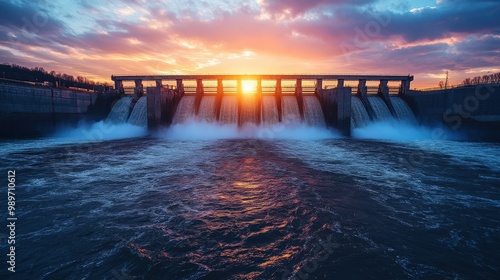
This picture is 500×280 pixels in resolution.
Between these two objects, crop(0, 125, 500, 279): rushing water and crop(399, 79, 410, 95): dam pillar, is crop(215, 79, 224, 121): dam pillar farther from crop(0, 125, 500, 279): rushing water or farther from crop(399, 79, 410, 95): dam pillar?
crop(399, 79, 410, 95): dam pillar

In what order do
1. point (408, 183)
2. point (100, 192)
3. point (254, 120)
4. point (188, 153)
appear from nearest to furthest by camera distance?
point (100, 192) → point (408, 183) → point (188, 153) → point (254, 120)

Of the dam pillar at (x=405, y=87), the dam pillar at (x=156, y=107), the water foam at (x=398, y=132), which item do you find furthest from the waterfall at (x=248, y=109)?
the dam pillar at (x=405, y=87)

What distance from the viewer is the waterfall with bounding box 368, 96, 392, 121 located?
2897 centimetres

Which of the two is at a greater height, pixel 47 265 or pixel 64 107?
pixel 64 107

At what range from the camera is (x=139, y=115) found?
28422mm

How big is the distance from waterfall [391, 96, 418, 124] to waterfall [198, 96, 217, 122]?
891 inches

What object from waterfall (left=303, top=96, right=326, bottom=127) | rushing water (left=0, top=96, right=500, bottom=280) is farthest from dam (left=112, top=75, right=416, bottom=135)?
rushing water (left=0, top=96, right=500, bottom=280)

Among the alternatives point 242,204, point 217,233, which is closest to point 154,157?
point 242,204

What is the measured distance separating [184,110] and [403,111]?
27142mm

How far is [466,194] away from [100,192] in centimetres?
1234

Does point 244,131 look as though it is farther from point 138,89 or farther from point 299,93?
point 138,89

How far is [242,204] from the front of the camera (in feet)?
23.6

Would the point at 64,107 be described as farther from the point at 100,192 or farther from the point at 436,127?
the point at 436,127

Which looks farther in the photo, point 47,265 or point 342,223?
point 342,223
